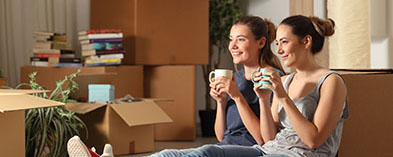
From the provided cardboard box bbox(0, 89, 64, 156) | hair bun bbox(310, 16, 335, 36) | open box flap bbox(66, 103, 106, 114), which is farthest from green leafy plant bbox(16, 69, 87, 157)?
A: hair bun bbox(310, 16, 335, 36)

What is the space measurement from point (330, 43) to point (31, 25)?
2472 mm

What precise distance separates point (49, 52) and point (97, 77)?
574 millimetres

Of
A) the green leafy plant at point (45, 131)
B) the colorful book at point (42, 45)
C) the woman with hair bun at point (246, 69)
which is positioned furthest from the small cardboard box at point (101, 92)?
the woman with hair bun at point (246, 69)

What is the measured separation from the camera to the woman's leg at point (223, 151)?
1.66 m

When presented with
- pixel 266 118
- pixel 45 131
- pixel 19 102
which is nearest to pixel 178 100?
pixel 45 131

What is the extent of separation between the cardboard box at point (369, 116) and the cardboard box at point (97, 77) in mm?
2074

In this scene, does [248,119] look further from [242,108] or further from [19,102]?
[19,102]

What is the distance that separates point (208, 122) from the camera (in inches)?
181

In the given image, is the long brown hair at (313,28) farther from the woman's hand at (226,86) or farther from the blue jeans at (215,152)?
the blue jeans at (215,152)

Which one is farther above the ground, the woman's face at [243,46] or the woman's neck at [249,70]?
the woman's face at [243,46]

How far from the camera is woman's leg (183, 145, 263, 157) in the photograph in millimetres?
1659

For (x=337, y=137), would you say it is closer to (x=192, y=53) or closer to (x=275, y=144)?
(x=275, y=144)

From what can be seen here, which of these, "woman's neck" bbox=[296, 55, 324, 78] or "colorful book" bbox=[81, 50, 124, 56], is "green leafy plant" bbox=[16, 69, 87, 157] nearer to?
"colorful book" bbox=[81, 50, 124, 56]

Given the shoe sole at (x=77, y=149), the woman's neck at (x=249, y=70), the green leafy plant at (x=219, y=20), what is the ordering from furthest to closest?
the green leafy plant at (x=219, y=20)
the woman's neck at (x=249, y=70)
the shoe sole at (x=77, y=149)
